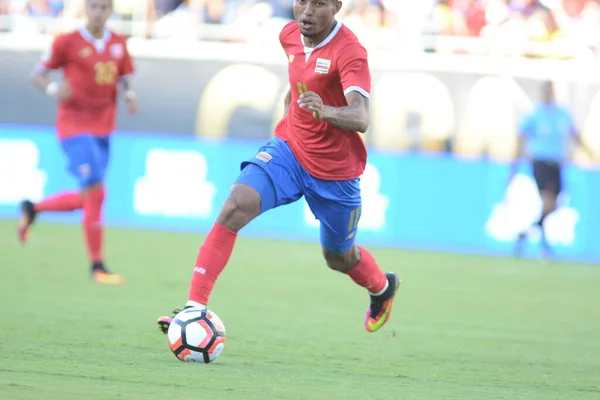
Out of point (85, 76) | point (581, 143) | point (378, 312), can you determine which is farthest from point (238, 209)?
point (581, 143)

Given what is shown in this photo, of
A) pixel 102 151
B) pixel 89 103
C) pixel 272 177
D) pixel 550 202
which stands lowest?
pixel 550 202

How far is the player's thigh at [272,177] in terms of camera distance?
628 centimetres

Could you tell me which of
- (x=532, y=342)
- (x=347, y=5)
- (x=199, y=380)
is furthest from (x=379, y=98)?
(x=199, y=380)

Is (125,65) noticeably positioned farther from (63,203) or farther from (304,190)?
(304,190)

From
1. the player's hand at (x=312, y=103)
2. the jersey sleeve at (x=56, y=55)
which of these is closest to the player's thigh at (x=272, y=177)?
the player's hand at (x=312, y=103)

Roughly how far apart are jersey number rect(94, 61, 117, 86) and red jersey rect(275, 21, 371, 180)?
4.33m

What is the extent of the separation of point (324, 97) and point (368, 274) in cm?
148

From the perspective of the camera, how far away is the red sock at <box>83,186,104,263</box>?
10.5m

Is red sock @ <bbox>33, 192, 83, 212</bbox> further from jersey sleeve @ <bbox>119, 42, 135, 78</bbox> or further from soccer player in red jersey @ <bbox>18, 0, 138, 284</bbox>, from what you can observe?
jersey sleeve @ <bbox>119, 42, 135, 78</bbox>

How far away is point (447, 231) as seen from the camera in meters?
17.1

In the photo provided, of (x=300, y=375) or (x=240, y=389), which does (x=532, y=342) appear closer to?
(x=300, y=375)

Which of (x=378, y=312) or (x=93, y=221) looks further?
(x=93, y=221)

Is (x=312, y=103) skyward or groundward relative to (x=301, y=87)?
skyward

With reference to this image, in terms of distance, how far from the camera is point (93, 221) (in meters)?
10.6
